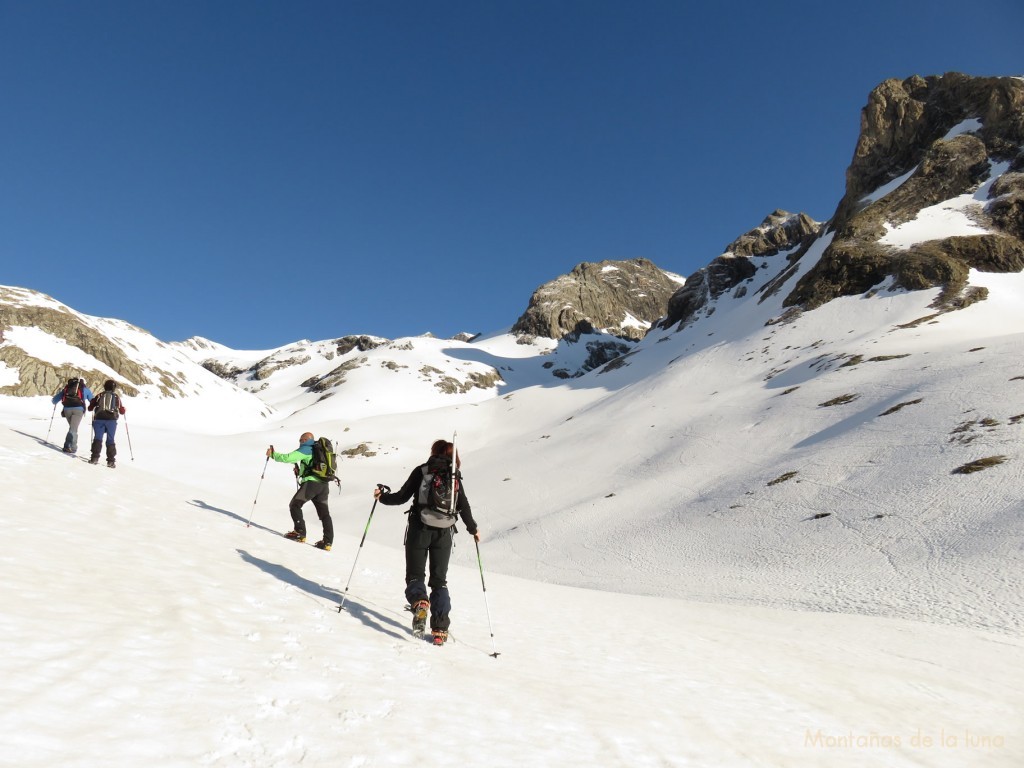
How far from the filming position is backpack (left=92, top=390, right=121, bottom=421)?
14844mm

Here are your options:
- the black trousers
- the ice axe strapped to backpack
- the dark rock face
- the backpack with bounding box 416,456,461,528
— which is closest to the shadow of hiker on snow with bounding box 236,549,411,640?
the backpack with bounding box 416,456,461,528

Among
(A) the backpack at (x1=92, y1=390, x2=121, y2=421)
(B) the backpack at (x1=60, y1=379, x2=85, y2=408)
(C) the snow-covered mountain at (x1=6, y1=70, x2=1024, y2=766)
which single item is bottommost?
(C) the snow-covered mountain at (x1=6, y1=70, x2=1024, y2=766)

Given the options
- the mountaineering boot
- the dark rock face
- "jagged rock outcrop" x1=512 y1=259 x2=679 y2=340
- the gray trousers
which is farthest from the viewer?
the dark rock face

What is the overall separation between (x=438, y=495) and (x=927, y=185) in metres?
85.6

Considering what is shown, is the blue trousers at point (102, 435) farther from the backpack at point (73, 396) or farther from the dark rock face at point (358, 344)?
the dark rock face at point (358, 344)

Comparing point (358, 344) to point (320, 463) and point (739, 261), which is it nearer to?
point (739, 261)

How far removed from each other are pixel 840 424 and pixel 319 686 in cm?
2708

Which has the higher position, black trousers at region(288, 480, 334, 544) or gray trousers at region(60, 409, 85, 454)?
gray trousers at region(60, 409, 85, 454)

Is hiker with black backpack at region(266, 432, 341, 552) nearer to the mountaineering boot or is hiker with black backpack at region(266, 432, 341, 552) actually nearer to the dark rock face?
the mountaineering boot

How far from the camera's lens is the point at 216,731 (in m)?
3.53

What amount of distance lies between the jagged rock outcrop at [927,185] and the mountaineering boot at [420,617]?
5393 cm

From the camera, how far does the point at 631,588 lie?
1548 cm

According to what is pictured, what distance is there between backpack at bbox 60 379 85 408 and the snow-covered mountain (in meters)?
2.04

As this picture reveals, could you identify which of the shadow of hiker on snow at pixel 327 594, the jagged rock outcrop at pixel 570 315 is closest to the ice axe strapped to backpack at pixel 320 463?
the shadow of hiker on snow at pixel 327 594
